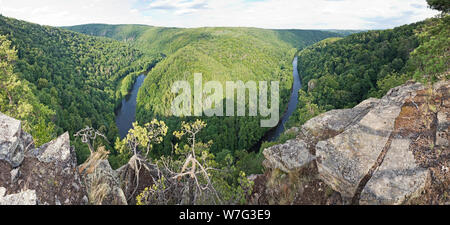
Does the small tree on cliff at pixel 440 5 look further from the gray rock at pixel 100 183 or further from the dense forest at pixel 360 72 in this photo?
the dense forest at pixel 360 72

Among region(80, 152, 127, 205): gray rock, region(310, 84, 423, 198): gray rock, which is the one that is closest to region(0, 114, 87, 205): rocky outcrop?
region(80, 152, 127, 205): gray rock

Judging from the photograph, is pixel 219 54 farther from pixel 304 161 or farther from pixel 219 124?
pixel 304 161

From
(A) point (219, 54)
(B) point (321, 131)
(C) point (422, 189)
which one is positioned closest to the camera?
(C) point (422, 189)

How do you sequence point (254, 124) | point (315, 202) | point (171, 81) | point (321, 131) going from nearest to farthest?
point (315, 202)
point (321, 131)
point (254, 124)
point (171, 81)

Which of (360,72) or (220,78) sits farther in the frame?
(220,78)
